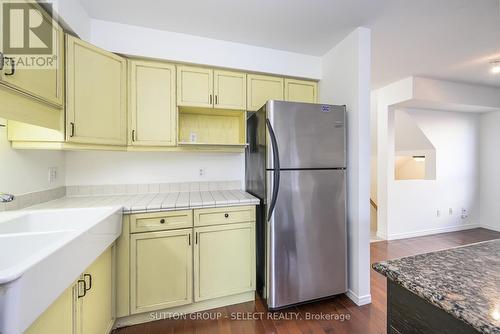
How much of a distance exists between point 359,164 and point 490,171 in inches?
155

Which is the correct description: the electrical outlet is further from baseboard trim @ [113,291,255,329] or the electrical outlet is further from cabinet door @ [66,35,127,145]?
baseboard trim @ [113,291,255,329]

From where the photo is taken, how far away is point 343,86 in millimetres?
2002

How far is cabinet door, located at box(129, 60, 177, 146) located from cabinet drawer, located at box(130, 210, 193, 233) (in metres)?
0.66

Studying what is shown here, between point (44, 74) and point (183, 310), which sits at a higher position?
point (44, 74)

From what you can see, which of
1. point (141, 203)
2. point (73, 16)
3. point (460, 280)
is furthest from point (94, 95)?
point (460, 280)

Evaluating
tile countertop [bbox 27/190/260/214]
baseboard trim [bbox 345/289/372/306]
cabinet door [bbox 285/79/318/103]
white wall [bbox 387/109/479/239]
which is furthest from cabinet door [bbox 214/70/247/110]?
white wall [bbox 387/109/479/239]

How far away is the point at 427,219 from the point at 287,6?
12.9ft

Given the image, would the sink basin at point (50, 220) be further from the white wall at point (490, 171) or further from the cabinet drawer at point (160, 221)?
the white wall at point (490, 171)

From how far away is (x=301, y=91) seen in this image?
91.5 inches

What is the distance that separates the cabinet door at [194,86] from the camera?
1.96 meters

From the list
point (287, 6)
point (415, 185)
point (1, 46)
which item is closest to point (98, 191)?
point (1, 46)

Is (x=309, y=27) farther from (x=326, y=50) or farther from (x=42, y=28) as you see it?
(x=42, y=28)

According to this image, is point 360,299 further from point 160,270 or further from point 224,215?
point 160,270

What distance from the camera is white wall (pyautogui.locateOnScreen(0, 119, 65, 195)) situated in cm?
132
